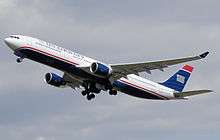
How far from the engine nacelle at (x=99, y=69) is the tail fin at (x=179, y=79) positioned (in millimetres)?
14902

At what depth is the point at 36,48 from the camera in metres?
98.7

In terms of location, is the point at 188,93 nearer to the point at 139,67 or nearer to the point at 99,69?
the point at 139,67

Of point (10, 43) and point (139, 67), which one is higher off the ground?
point (10, 43)

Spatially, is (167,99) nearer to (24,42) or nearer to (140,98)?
(140,98)

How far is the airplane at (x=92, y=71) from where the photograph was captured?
98812 millimetres

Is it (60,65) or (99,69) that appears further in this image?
(99,69)

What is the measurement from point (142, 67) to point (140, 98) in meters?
9.71

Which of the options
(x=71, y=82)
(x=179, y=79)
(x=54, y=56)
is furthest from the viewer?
(x=179, y=79)

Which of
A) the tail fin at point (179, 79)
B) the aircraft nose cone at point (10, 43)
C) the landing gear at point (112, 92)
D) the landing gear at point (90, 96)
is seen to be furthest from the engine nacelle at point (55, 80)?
the tail fin at point (179, 79)

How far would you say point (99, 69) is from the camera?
100812mm

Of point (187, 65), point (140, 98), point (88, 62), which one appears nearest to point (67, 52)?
point (88, 62)

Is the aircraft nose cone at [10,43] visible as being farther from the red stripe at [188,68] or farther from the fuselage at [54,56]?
the red stripe at [188,68]

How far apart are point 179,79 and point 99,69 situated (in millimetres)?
19303

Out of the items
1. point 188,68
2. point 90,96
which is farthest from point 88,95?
point 188,68
